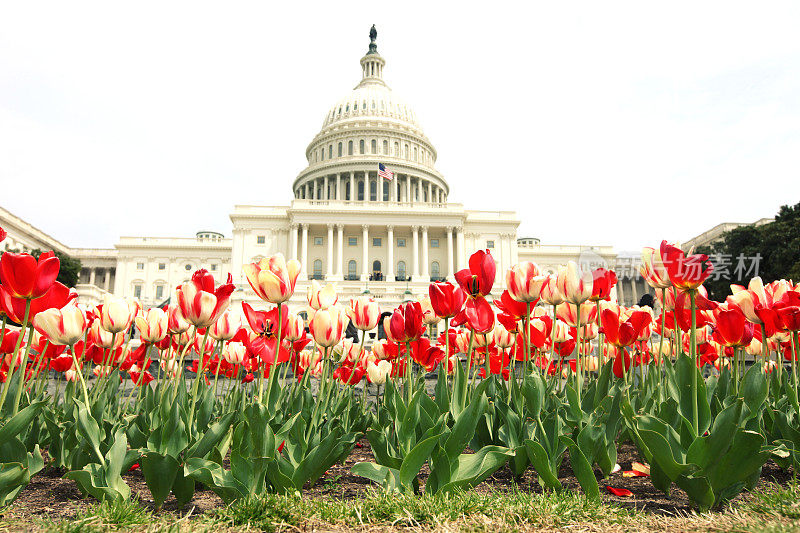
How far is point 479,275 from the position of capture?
Result: 10.6 feet

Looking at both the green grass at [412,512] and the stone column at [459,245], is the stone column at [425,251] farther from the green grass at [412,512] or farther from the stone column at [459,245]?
the green grass at [412,512]

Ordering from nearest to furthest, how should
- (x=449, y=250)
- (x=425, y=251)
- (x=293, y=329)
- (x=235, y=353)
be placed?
(x=293, y=329)
(x=235, y=353)
(x=425, y=251)
(x=449, y=250)

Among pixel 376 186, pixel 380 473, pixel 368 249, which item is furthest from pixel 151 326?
pixel 376 186

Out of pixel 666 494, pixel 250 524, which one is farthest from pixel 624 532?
pixel 250 524

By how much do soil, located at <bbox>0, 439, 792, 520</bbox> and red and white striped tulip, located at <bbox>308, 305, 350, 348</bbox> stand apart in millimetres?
877

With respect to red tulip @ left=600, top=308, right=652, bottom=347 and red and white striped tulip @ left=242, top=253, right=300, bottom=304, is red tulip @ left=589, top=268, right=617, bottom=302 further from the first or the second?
red and white striped tulip @ left=242, top=253, right=300, bottom=304

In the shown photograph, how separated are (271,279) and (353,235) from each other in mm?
57494

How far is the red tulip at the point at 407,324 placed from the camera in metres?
3.48

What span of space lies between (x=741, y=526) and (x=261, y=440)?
2338 millimetres

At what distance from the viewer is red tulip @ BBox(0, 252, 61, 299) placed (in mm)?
2494

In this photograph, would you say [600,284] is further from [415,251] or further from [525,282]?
[415,251]

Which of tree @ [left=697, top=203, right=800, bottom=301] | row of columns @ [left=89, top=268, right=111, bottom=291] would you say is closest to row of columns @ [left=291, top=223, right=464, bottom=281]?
tree @ [left=697, top=203, right=800, bottom=301]

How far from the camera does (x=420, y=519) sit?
2574mm

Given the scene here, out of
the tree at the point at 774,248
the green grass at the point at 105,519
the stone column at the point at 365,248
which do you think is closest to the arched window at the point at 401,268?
the stone column at the point at 365,248
